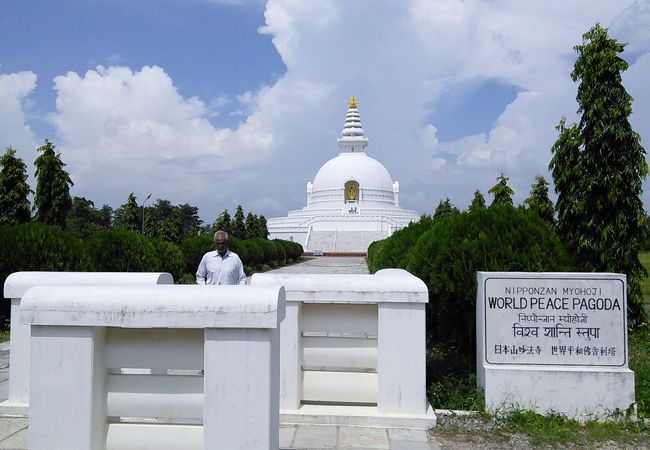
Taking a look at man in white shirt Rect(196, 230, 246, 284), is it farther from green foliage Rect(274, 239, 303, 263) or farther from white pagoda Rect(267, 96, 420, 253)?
white pagoda Rect(267, 96, 420, 253)

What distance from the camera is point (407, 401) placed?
500cm

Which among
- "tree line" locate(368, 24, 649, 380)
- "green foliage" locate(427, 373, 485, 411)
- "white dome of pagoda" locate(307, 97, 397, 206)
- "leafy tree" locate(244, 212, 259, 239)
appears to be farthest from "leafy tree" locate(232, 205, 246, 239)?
"green foliage" locate(427, 373, 485, 411)

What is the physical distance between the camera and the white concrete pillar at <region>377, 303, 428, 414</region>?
499 cm

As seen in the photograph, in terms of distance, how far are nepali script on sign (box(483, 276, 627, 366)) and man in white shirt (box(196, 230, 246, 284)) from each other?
8.93 ft

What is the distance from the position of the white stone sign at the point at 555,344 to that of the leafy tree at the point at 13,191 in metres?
22.2

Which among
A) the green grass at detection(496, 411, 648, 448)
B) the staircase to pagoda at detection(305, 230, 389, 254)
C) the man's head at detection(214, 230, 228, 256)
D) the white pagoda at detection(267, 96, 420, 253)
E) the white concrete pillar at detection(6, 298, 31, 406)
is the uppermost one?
the white pagoda at detection(267, 96, 420, 253)

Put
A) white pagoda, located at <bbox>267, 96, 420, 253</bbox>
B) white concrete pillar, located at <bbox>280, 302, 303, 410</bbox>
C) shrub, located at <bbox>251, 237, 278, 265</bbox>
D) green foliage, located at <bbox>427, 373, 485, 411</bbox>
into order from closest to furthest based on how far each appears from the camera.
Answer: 1. white concrete pillar, located at <bbox>280, 302, 303, 410</bbox>
2. green foliage, located at <bbox>427, 373, 485, 411</bbox>
3. shrub, located at <bbox>251, 237, 278, 265</bbox>
4. white pagoda, located at <bbox>267, 96, 420, 253</bbox>

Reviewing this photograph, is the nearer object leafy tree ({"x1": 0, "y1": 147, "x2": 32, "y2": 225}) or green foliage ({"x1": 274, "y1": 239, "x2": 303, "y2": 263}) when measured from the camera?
leafy tree ({"x1": 0, "y1": 147, "x2": 32, "y2": 225})

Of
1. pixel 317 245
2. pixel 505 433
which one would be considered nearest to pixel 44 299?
pixel 505 433

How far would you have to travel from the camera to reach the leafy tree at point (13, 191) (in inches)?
916

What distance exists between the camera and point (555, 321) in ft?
17.9

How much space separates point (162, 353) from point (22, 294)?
2.97 metres

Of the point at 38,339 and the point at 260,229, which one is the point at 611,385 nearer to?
the point at 38,339

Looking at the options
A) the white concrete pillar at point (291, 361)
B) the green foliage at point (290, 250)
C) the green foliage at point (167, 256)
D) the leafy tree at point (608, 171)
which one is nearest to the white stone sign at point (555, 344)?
the white concrete pillar at point (291, 361)
